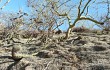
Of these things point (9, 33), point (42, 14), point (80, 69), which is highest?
point (42, 14)

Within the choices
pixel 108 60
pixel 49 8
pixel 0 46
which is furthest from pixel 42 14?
pixel 108 60

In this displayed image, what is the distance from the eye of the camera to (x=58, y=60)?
5.43m

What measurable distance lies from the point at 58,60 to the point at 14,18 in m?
2.38

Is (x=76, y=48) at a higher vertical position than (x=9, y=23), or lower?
lower

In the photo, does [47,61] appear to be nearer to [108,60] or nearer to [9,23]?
[108,60]

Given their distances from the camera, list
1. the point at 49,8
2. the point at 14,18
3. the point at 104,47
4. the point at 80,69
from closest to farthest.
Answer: the point at 80,69 < the point at 104,47 < the point at 14,18 < the point at 49,8

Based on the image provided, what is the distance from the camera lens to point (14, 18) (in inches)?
286

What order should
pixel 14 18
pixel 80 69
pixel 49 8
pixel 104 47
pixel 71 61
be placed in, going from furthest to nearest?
pixel 49 8 < pixel 14 18 < pixel 104 47 < pixel 71 61 < pixel 80 69

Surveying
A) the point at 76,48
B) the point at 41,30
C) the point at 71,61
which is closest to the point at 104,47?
the point at 76,48

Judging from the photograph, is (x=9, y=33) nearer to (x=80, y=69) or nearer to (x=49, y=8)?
(x=49, y=8)

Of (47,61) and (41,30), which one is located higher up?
(41,30)

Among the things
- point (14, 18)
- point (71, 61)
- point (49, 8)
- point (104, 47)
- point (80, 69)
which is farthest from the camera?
point (49, 8)

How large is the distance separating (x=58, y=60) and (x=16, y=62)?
889 millimetres

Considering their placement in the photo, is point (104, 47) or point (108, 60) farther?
point (104, 47)
